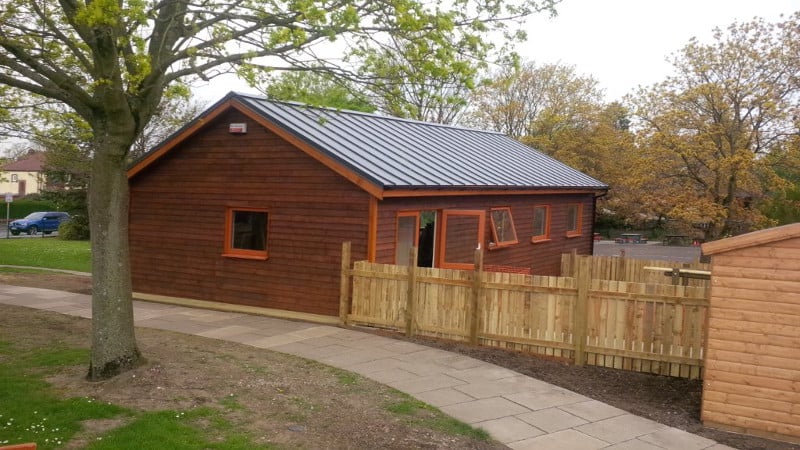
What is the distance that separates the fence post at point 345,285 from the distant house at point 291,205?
53 cm

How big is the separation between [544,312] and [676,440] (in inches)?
143

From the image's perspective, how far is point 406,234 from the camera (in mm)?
15477

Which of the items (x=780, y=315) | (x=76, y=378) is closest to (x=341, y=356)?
(x=76, y=378)

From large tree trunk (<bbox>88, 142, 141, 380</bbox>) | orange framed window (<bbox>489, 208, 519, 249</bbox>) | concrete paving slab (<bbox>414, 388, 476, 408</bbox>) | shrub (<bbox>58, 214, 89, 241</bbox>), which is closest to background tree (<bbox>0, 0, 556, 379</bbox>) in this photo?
large tree trunk (<bbox>88, 142, 141, 380</bbox>)

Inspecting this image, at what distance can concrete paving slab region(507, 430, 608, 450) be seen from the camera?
7.32m

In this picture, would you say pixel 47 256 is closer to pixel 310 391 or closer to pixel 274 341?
pixel 274 341

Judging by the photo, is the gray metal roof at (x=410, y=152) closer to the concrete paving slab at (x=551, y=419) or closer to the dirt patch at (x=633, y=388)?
the dirt patch at (x=633, y=388)

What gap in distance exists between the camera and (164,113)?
3816 cm

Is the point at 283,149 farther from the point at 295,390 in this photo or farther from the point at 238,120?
the point at 295,390

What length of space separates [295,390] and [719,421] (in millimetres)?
5156

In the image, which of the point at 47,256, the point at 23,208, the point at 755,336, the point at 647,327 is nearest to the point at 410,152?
the point at 647,327

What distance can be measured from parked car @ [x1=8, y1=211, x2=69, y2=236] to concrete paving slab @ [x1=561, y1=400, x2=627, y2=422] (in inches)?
1664

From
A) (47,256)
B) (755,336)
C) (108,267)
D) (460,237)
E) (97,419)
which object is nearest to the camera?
(97,419)

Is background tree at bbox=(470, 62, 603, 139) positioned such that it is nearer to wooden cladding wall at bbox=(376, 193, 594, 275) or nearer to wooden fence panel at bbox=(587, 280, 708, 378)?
wooden cladding wall at bbox=(376, 193, 594, 275)
